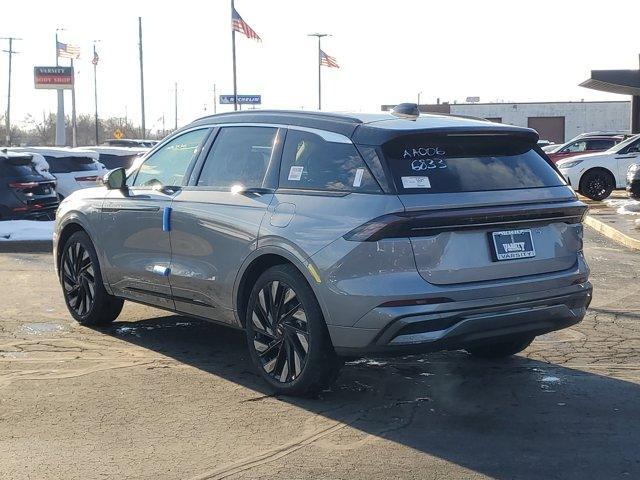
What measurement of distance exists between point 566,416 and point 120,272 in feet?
12.2

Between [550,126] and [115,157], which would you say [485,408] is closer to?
[115,157]

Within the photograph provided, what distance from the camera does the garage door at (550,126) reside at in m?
77.6

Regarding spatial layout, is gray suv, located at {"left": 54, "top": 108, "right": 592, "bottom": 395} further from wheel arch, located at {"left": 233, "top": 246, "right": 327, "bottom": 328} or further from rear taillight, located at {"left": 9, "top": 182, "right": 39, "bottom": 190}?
rear taillight, located at {"left": 9, "top": 182, "right": 39, "bottom": 190}

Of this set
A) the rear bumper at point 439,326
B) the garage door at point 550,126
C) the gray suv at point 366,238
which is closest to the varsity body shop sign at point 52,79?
the garage door at point 550,126

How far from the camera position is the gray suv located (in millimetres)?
5332

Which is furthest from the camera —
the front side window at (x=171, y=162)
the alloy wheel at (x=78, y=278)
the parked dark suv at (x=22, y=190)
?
the parked dark suv at (x=22, y=190)

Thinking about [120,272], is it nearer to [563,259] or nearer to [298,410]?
[298,410]

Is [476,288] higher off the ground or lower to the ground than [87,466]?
higher

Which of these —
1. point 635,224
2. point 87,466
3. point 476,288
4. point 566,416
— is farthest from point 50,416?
A: point 635,224

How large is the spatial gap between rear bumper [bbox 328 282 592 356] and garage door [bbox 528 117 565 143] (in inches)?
2930

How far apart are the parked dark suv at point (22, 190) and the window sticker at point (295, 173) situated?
439 inches

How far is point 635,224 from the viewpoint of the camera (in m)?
16.2

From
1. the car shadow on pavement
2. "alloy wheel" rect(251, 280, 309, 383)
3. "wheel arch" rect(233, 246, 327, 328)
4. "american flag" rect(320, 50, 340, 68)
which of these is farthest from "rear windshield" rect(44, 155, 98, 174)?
"american flag" rect(320, 50, 340, 68)

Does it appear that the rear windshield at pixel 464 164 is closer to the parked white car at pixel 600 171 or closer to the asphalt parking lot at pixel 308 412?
the asphalt parking lot at pixel 308 412
